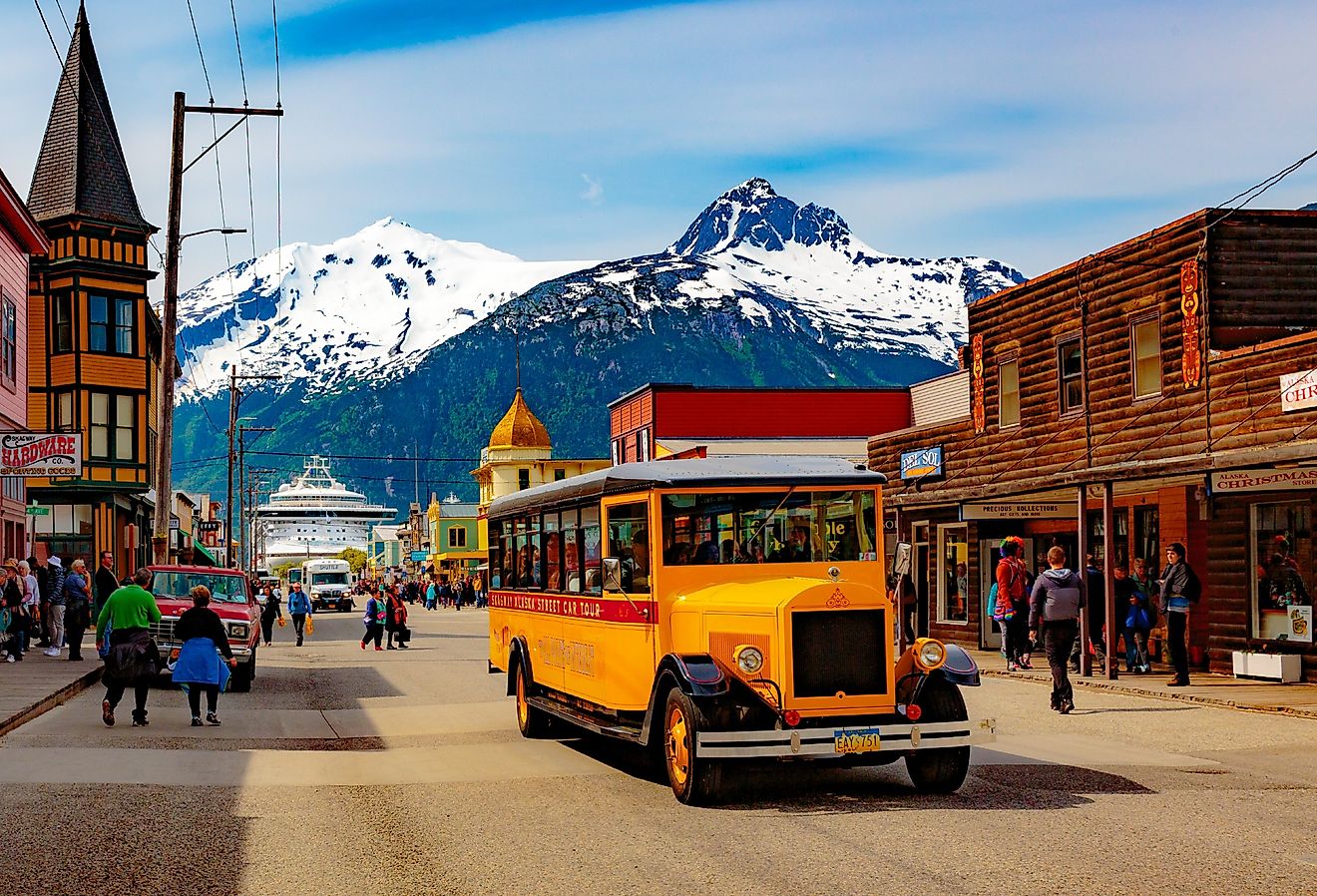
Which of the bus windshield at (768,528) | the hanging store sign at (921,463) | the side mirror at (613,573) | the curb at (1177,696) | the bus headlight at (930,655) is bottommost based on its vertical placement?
the curb at (1177,696)

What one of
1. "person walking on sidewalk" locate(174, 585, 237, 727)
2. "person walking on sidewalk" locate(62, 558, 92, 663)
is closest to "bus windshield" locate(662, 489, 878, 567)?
"person walking on sidewalk" locate(174, 585, 237, 727)

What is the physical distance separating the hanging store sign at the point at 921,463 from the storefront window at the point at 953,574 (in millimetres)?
1252

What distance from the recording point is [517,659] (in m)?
16.9

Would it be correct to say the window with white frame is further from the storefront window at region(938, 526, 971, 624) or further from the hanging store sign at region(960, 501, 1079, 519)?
the storefront window at region(938, 526, 971, 624)

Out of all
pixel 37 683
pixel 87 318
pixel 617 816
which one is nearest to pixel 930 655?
pixel 617 816

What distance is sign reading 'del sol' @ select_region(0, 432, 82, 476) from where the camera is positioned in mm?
24922

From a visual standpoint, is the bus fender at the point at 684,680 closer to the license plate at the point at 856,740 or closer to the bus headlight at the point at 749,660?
the bus headlight at the point at 749,660

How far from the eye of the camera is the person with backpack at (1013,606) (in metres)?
24.8

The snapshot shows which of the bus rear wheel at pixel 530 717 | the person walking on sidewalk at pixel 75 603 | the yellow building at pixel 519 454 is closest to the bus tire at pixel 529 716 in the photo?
the bus rear wheel at pixel 530 717

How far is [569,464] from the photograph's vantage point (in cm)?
12725

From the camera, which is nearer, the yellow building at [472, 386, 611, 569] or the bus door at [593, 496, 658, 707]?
the bus door at [593, 496, 658, 707]

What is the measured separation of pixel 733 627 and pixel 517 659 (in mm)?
5694

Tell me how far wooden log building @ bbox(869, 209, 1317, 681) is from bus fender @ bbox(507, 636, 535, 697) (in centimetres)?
884

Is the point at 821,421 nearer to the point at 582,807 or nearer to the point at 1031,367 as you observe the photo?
the point at 1031,367
